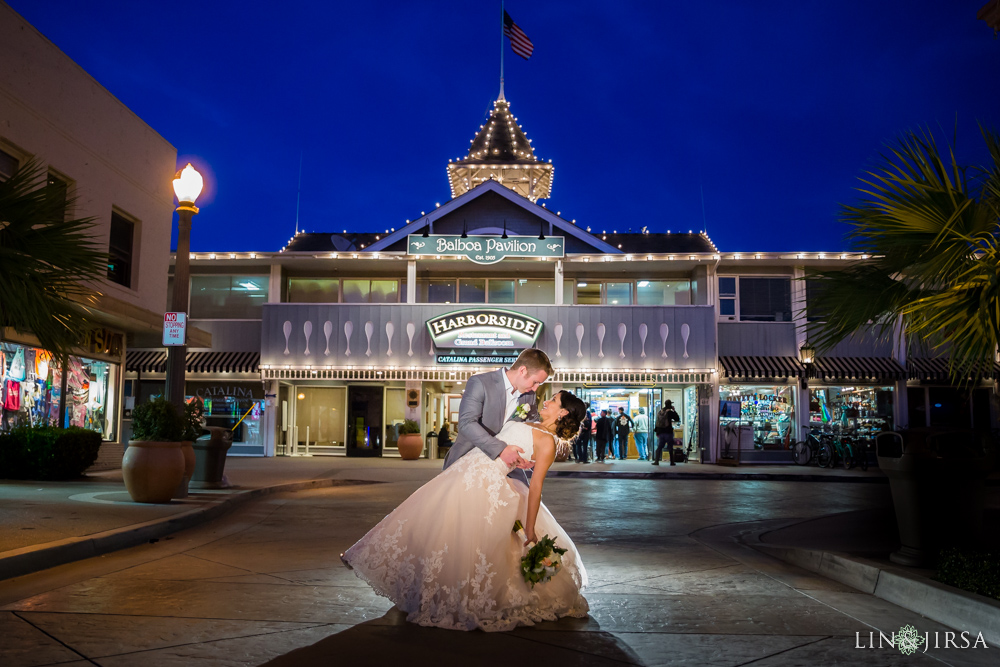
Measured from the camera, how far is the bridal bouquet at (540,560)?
17.1ft

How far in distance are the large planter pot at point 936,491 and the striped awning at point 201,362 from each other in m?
22.7

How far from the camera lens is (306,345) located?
2662 centimetres

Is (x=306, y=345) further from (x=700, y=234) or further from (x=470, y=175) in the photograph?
(x=700, y=234)

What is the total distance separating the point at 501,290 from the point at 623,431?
650 cm

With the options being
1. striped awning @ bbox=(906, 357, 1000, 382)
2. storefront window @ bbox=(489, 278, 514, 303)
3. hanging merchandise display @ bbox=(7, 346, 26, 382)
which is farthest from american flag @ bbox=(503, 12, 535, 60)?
hanging merchandise display @ bbox=(7, 346, 26, 382)

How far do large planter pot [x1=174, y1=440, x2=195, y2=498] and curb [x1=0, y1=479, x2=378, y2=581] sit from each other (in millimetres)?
712

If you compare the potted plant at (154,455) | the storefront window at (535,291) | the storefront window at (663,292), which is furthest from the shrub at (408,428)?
the potted plant at (154,455)

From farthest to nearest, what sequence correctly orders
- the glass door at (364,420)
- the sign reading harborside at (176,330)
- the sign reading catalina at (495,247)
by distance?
the glass door at (364,420), the sign reading catalina at (495,247), the sign reading harborside at (176,330)

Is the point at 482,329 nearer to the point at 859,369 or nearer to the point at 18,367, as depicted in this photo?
the point at 859,369

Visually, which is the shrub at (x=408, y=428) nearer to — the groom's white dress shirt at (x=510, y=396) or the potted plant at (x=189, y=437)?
the potted plant at (x=189, y=437)

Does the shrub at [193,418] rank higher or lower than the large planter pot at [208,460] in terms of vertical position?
Answer: higher

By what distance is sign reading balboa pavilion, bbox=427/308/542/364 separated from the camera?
26266 millimetres

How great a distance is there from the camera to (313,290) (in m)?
28.9

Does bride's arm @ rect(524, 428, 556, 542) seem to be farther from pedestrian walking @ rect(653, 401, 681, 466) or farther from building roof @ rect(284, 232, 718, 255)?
building roof @ rect(284, 232, 718, 255)
